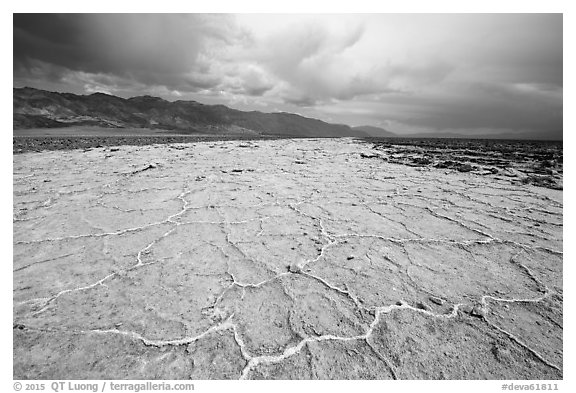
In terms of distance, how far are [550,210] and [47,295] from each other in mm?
5951

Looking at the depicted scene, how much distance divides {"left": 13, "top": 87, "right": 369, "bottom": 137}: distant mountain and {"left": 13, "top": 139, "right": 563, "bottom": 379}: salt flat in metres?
41.8

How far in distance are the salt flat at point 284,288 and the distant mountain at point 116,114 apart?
4183cm

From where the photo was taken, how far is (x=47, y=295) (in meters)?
2.09

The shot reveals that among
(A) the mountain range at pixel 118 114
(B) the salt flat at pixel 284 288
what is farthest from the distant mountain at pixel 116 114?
(B) the salt flat at pixel 284 288

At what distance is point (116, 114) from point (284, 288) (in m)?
151

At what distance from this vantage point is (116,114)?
128m

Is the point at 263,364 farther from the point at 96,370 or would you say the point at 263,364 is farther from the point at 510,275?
the point at 510,275

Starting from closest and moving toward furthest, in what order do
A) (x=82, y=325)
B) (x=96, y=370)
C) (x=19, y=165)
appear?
(x=96, y=370) → (x=82, y=325) → (x=19, y=165)

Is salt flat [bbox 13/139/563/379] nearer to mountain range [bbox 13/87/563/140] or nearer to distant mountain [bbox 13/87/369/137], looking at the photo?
mountain range [bbox 13/87/563/140]

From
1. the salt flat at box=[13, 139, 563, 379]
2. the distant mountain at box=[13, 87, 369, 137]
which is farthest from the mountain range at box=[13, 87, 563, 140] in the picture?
the salt flat at box=[13, 139, 563, 379]

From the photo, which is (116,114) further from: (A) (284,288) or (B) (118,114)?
(A) (284,288)

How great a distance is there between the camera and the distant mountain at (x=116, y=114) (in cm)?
7481

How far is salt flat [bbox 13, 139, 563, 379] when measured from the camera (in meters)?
1.63

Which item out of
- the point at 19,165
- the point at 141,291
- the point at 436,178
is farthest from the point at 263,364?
the point at 19,165
